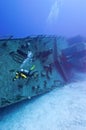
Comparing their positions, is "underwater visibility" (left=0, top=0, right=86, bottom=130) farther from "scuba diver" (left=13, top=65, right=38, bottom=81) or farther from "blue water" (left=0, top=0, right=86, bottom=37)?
"blue water" (left=0, top=0, right=86, bottom=37)

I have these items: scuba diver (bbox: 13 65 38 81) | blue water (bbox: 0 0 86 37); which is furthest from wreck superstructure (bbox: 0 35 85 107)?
blue water (bbox: 0 0 86 37)

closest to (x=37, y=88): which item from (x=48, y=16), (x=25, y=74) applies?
(x=25, y=74)

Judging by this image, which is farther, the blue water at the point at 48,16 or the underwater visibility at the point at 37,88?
the blue water at the point at 48,16

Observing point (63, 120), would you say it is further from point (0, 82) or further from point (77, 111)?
point (0, 82)

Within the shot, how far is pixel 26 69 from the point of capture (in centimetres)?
707

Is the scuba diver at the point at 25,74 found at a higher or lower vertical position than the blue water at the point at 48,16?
lower

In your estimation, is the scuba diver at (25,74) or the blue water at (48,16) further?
the blue water at (48,16)

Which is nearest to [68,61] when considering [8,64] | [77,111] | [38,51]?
[38,51]

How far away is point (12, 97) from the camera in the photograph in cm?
625

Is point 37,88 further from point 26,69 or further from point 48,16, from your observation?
point 48,16

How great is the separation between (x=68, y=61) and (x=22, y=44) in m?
6.44

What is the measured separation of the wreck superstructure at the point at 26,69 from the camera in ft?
20.3

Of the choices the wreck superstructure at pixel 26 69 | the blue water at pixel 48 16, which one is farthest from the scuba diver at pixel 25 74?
the blue water at pixel 48 16

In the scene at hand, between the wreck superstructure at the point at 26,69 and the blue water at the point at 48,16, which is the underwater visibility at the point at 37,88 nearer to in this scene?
the wreck superstructure at the point at 26,69
